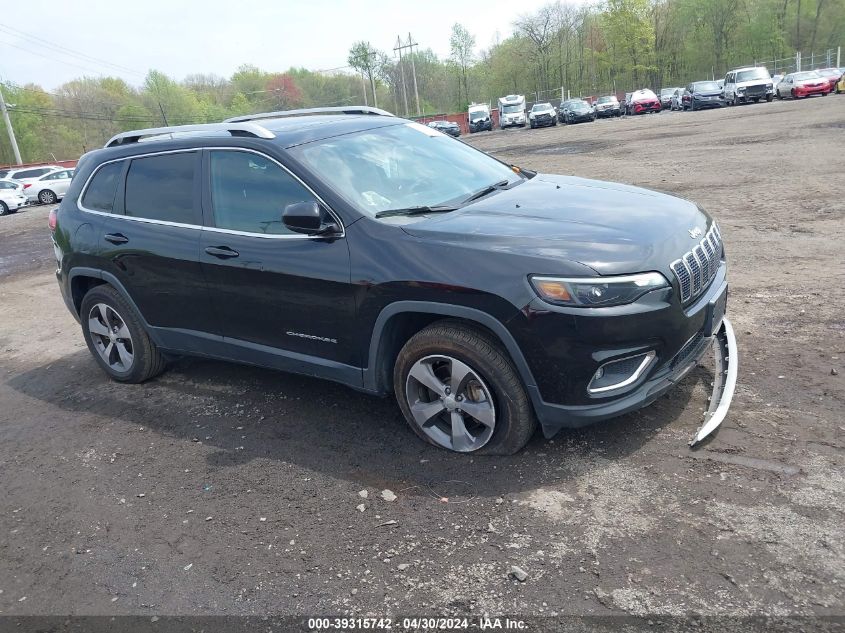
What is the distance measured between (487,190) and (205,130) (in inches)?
80.9

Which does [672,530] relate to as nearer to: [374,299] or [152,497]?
[374,299]

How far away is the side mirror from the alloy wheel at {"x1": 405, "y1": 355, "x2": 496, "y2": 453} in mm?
952

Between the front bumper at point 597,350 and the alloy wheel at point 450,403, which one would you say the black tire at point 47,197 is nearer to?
the alloy wheel at point 450,403

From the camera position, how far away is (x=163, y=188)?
4898 mm

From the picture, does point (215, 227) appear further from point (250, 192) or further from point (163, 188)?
point (163, 188)

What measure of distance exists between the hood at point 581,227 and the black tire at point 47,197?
31.8 m

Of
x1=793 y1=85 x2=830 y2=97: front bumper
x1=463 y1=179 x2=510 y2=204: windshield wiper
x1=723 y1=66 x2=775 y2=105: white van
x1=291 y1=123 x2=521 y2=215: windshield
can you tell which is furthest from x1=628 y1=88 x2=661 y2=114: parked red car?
x1=463 y1=179 x2=510 y2=204: windshield wiper

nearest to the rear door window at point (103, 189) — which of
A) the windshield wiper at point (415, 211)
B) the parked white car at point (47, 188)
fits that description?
the windshield wiper at point (415, 211)

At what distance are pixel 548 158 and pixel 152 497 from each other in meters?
18.6

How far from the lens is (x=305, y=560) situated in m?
3.15

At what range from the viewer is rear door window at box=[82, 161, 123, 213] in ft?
17.3

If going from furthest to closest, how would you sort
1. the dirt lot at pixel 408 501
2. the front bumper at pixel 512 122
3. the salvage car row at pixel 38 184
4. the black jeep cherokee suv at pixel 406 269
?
1. the front bumper at pixel 512 122
2. the salvage car row at pixel 38 184
3. the black jeep cherokee suv at pixel 406 269
4. the dirt lot at pixel 408 501

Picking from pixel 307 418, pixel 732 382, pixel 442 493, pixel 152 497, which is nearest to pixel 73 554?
pixel 152 497

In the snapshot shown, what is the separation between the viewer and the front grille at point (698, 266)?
3.53 meters
